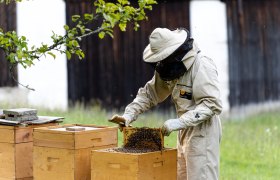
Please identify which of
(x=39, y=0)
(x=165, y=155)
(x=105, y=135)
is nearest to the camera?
(x=165, y=155)

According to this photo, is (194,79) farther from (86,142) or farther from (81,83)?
(81,83)

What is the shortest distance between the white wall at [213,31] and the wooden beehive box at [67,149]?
22.8 feet

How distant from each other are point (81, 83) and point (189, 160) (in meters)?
7.48

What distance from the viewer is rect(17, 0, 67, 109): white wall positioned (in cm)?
1243

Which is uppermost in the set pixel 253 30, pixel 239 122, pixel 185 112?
pixel 253 30

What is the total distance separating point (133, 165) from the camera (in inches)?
206

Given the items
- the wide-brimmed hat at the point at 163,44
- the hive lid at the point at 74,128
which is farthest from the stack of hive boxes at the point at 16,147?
the wide-brimmed hat at the point at 163,44

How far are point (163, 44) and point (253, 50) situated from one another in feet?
25.6

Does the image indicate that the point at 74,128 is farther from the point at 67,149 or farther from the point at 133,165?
the point at 133,165

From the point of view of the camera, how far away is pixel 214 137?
5652 millimetres

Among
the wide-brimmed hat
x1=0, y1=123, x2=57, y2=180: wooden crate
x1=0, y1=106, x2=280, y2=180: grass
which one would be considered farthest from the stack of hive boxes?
x1=0, y1=106, x2=280, y2=180: grass

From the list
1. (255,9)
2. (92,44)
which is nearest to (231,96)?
(255,9)

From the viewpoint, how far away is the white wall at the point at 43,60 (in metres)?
12.4

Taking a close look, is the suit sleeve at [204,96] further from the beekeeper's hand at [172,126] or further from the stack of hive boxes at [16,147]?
the stack of hive boxes at [16,147]
